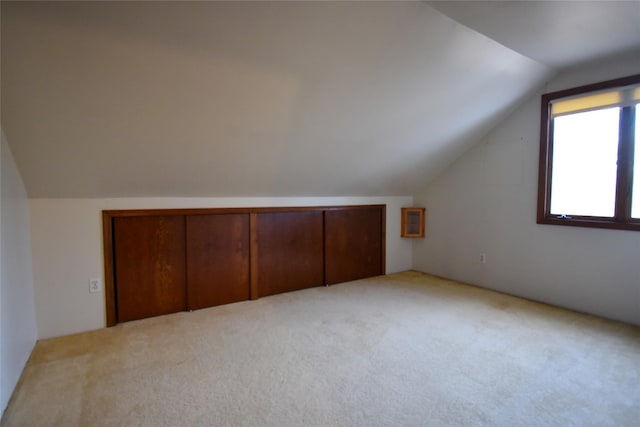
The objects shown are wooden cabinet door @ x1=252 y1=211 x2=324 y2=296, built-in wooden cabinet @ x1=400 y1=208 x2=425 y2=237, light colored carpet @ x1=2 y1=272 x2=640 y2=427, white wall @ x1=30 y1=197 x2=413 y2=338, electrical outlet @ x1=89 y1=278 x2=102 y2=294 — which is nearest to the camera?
light colored carpet @ x1=2 y1=272 x2=640 y2=427

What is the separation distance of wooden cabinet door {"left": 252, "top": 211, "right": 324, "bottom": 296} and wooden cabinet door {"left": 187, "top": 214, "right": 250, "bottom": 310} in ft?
0.53

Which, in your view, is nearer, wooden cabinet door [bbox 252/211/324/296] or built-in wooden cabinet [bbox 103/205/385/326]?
built-in wooden cabinet [bbox 103/205/385/326]

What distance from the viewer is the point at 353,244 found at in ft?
14.1

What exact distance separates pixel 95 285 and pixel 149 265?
16.9 inches

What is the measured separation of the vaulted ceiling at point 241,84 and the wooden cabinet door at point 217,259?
1.12 ft

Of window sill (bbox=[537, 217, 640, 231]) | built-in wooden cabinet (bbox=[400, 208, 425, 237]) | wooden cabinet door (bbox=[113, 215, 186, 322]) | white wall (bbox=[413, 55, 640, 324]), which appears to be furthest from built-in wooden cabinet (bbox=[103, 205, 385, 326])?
window sill (bbox=[537, 217, 640, 231])

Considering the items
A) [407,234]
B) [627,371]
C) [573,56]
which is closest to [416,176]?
[407,234]

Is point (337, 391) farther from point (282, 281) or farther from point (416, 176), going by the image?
point (416, 176)

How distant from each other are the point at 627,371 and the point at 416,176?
2.71 m

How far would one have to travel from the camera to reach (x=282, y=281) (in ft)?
12.4

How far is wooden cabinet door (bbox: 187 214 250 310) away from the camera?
3.23 m

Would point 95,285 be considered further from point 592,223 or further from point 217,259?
point 592,223

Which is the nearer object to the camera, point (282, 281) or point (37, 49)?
point (37, 49)

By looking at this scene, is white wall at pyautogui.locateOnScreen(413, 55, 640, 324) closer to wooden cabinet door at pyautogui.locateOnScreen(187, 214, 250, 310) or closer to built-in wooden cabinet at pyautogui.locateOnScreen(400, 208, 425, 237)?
built-in wooden cabinet at pyautogui.locateOnScreen(400, 208, 425, 237)
